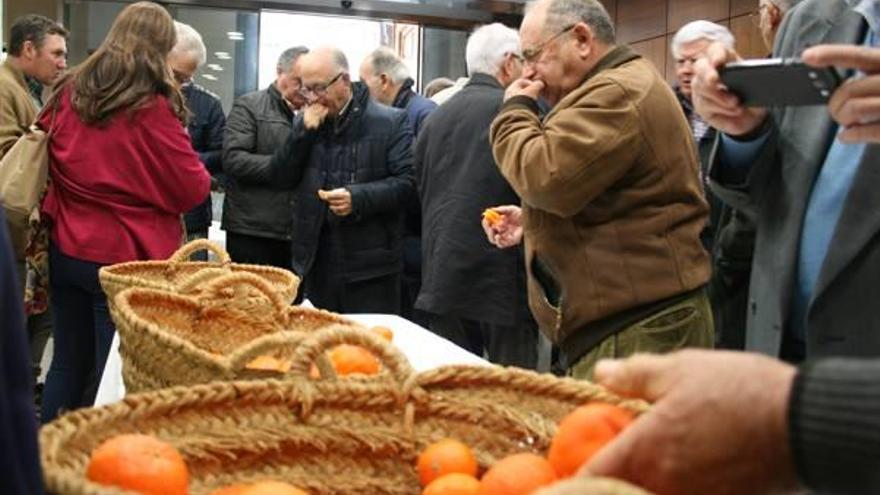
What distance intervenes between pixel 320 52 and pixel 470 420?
8.07ft

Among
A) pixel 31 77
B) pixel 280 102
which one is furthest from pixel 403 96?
pixel 31 77

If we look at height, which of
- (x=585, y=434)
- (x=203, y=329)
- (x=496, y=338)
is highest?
(x=585, y=434)

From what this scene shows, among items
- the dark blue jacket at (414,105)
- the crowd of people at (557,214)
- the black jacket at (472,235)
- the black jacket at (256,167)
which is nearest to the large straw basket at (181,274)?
the crowd of people at (557,214)

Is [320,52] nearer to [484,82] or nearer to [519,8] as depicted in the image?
[484,82]

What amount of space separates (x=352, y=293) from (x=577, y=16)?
1615mm

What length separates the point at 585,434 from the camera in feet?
3.19

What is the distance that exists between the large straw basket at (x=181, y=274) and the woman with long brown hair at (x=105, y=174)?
453mm

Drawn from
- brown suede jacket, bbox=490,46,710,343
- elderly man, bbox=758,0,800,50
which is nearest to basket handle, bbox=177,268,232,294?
brown suede jacket, bbox=490,46,710,343

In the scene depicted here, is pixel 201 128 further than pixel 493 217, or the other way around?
pixel 201 128

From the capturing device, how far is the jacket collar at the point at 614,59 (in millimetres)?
2072

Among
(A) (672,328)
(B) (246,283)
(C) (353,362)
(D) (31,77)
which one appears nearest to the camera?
(C) (353,362)

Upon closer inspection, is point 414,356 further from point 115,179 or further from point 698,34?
point 698,34

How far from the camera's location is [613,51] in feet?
6.95

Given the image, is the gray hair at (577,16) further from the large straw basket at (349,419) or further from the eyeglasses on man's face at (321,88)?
the eyeglasses on man's face at (321,88)
